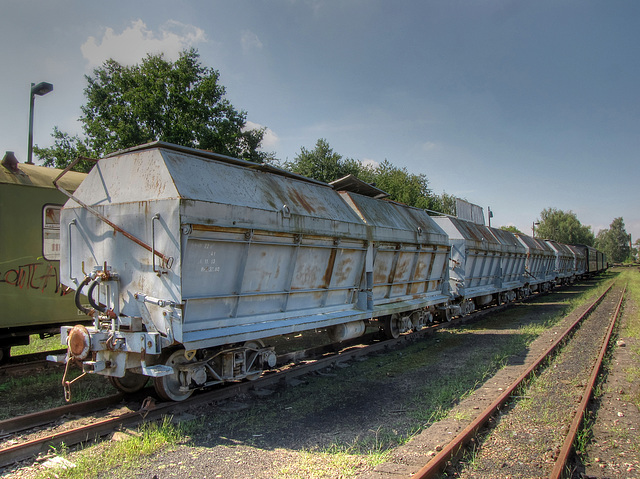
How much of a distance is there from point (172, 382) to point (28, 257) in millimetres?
4236

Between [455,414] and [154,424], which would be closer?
[154,424]

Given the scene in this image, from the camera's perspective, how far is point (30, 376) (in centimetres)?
736

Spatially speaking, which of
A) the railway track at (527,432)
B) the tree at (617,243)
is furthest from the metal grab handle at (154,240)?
the tree at (617,243)

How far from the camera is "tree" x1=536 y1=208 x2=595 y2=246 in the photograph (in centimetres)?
8975

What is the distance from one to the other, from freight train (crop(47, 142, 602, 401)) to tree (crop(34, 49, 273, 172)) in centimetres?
2029

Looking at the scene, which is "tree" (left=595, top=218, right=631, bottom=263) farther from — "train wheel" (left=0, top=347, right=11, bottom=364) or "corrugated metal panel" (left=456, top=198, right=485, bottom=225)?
"train wheel" (left=0, top=347, right=11, bottom=364)

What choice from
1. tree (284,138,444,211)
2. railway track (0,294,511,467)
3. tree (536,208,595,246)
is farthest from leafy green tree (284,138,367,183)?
tree (536,208,595,246)

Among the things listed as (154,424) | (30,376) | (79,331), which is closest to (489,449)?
(154,424)

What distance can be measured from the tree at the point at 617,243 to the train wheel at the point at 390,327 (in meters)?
134

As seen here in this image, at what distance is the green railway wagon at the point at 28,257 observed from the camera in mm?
7363

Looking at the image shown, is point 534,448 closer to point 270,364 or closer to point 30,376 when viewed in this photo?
point 270,364

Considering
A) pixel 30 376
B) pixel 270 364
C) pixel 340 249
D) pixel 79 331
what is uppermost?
pixel 340 249

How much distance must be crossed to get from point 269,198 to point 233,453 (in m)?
3.58

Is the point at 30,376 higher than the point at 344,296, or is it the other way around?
the point at 344,296
